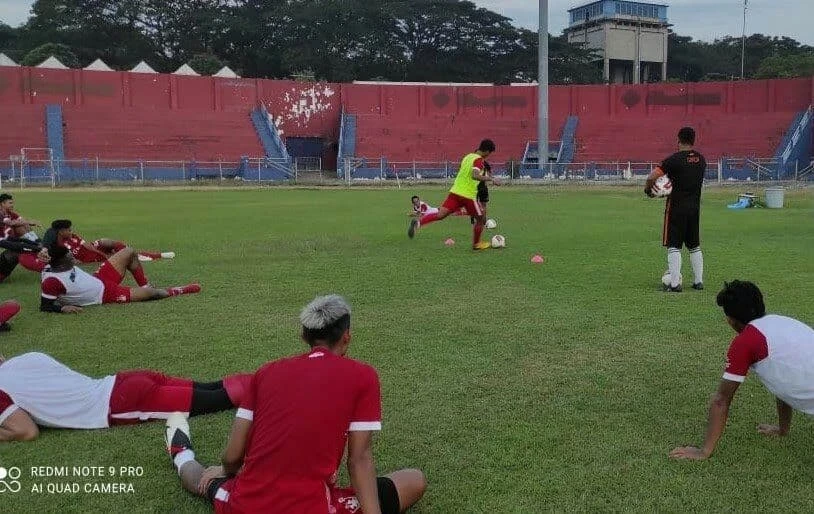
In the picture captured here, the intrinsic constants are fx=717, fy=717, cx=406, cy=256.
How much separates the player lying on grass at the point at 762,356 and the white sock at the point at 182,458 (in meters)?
2.72

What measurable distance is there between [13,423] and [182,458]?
122 cm

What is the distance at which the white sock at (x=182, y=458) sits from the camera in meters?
3.78

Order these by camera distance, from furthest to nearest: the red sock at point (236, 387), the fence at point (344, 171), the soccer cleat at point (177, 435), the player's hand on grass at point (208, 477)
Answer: the fence at point (344, 171)
the red sock at point (236, 387)
the soccer cleat at point (177, 435)
the player's hand on grass at point (208, 477)

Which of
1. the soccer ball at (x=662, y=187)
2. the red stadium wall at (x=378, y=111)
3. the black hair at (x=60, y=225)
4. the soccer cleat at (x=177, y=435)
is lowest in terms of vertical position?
the soccer cleat at (x=177, y=435)

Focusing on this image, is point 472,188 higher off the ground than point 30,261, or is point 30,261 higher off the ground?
point 472,188

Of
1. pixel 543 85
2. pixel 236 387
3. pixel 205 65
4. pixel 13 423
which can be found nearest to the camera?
pixel 13 423

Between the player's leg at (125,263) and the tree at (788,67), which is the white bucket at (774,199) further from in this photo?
the tree at (788,67)

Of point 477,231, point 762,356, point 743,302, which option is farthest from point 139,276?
point 762,356

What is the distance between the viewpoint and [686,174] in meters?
8.41

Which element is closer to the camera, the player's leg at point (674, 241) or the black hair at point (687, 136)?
the black hair at point (687, 136)

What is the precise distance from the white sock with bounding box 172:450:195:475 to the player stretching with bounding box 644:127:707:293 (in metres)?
6.33

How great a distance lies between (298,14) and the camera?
2537 inches

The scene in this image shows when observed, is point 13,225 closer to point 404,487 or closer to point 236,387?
point 236,387

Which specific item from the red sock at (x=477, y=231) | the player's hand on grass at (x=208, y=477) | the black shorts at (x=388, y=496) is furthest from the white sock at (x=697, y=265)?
the player's hand on grass at (x=208, y=477)
